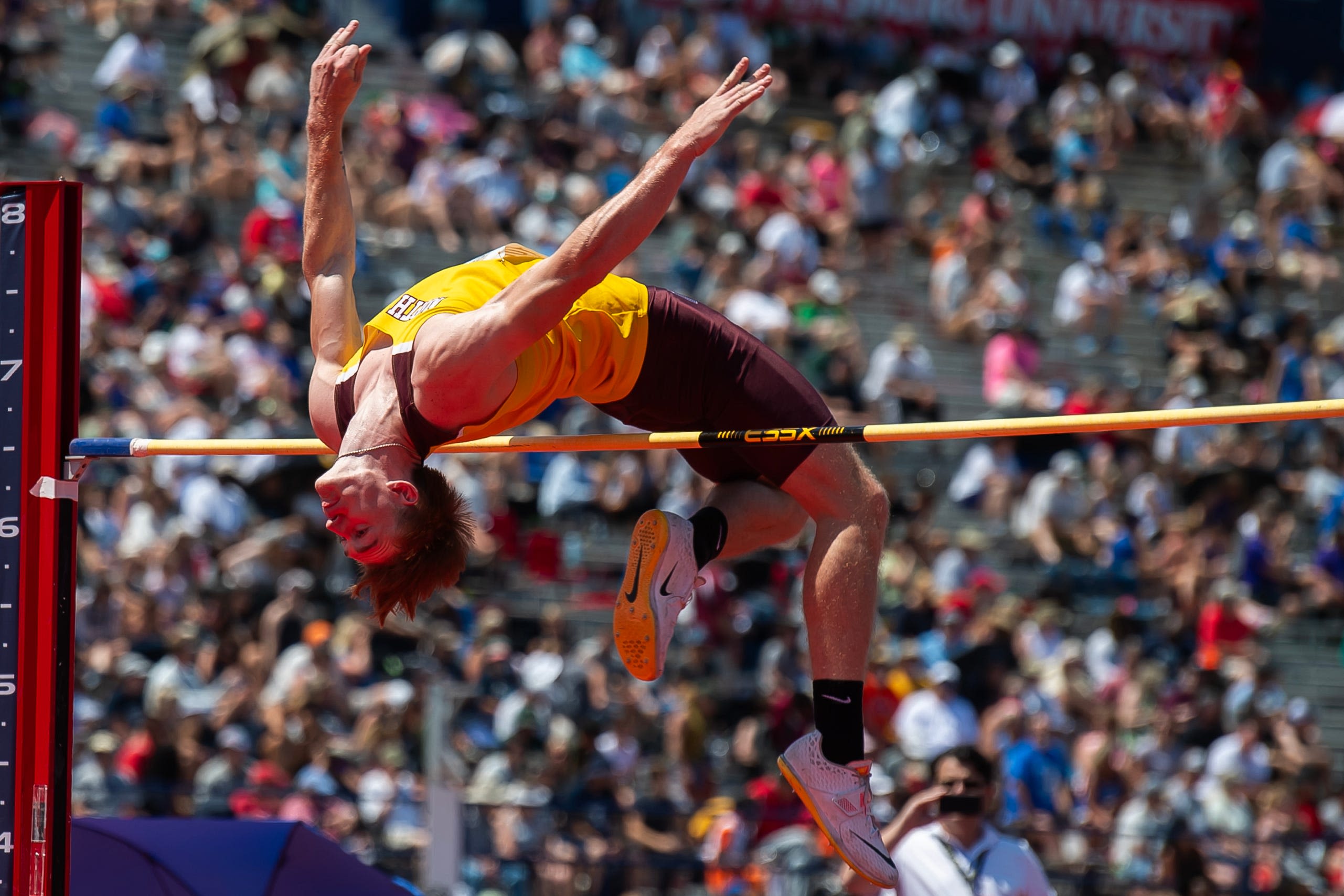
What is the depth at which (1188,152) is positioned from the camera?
53.6 feet

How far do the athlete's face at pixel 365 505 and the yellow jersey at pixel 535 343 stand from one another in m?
0.15

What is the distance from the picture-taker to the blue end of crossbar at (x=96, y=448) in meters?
4.99

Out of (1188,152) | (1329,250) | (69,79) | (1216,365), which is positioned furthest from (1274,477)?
(69,79)

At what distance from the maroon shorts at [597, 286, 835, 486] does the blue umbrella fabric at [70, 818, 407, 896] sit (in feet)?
5.40

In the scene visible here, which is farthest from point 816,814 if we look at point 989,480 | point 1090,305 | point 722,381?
point 1090,305

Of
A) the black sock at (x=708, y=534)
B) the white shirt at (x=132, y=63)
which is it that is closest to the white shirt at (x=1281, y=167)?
the white shirt at (x=132, y=63)

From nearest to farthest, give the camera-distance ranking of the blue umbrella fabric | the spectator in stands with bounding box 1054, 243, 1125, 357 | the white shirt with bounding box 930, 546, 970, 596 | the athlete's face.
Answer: the athlete's face, the blue umbrella fabric, the white shirt with bounding box 930, 546, 970, 596, the spectator in stands with bounding box 1054, 243, 1125, 357

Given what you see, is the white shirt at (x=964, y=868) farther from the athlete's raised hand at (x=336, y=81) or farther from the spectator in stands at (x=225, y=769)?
the spectator in stands at (x=225, y=769)

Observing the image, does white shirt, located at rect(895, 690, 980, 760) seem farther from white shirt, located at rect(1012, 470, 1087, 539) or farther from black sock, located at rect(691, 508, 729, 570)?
black sock, located at rect(691, 508, 729, 570)

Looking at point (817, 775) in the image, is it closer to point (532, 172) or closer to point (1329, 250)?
point (532, 172)

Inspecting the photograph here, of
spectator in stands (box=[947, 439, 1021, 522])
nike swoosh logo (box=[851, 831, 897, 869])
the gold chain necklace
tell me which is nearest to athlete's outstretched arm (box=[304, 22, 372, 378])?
the gold chain necklace

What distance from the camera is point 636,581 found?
4980mm

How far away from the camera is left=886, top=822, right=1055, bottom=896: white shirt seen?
6.18 meters

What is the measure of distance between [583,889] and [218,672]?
2.30 meters
